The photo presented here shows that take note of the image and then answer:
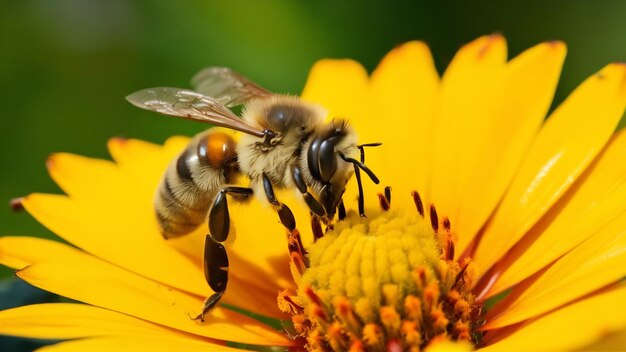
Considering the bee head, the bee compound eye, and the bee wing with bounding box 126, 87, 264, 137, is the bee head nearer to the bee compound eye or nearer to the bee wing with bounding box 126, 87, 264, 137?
the bee compound eye

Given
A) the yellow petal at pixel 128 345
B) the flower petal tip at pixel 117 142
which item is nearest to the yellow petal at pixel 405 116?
the flower petal tip at pixel 117 142

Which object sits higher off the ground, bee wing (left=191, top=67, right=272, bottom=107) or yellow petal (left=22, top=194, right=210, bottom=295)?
bee wing (left=191, top=67, right=272, bottom=107)

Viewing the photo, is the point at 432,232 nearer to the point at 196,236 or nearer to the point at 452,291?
the point at 452,291

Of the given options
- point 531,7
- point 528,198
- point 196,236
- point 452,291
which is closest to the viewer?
point 452,291

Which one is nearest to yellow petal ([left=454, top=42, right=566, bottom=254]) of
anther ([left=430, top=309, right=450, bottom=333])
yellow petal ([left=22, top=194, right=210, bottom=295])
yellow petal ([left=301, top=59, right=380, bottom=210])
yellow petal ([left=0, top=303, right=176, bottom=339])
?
yellow petal ([left=301, top=59, right=380, bottom=210])

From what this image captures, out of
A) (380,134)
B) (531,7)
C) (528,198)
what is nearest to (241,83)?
(380,134)
